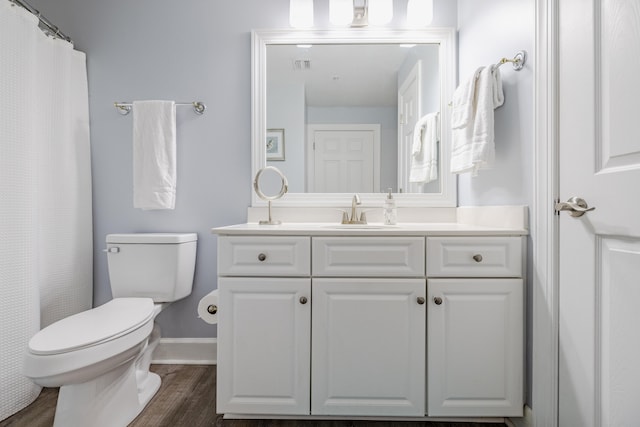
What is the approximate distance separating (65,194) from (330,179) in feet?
4.64

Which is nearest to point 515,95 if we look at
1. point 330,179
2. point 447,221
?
point 447,221

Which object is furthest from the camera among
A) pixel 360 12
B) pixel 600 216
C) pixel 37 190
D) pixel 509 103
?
pixel 360 12

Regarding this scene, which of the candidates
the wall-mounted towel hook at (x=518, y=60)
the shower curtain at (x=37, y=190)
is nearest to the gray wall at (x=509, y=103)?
the wall-mounted towel hook at (x=518, y=60)

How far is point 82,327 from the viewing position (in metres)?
1.24

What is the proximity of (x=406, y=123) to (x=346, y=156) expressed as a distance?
39 centimetres

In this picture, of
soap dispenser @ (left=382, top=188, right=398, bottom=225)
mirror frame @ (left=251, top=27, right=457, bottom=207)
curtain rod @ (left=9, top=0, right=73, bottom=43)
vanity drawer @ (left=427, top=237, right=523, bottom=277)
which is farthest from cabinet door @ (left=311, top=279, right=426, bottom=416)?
curtain rod @ (left=9, top=0, right=73, bottom=43)

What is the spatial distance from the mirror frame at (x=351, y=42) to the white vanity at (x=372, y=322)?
22.7 inches

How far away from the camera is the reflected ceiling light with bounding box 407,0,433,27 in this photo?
1730 mm

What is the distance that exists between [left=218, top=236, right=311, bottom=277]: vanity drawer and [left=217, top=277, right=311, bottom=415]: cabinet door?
0.13 ft

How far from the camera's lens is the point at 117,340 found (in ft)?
3.92

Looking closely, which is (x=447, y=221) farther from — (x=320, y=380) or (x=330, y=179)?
(x=320, y=380)

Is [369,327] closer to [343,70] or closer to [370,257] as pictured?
[370,257]

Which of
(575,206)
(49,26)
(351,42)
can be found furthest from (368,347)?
(49,26)

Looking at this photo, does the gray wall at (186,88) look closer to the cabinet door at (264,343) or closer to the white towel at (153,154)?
the white towel at (153,154)
